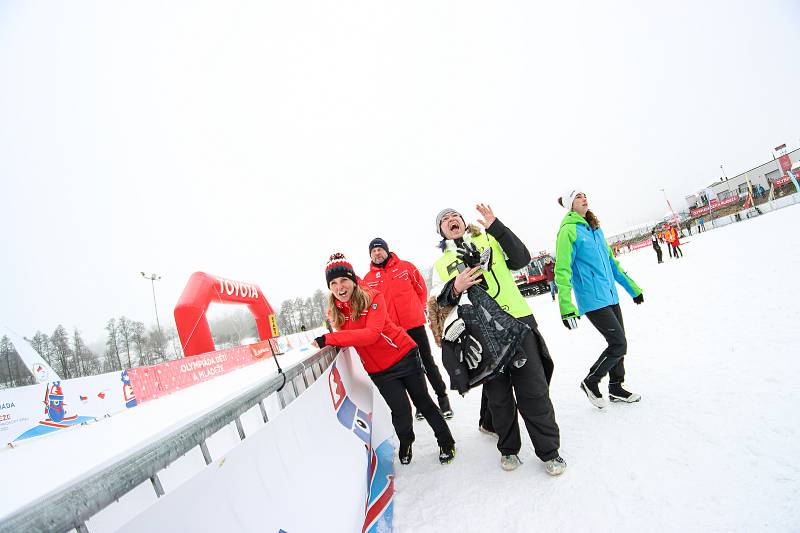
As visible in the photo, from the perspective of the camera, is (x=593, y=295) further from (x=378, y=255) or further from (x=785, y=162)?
(x=785, y=162)

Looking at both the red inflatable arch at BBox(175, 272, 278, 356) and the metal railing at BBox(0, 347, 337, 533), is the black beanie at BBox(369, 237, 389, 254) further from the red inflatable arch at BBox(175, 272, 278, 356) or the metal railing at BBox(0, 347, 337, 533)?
the red inflatable arch at BBox(175, 272, 278, 356)

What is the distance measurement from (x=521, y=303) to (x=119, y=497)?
2.49 metres

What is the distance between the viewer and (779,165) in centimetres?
5362

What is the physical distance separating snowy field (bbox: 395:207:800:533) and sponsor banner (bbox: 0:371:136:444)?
11.8 metres

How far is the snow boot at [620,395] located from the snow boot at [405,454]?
1.88 metres

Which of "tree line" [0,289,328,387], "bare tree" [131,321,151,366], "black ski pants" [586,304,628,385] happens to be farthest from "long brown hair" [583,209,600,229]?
"bare tree" [131,321,151,366]

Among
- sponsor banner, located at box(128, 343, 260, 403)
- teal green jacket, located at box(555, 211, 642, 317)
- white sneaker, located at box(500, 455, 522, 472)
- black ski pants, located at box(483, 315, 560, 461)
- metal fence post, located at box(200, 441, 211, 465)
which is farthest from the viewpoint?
sponsor banner, located at box(128, 343, 260, 403)

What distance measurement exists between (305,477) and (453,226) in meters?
1.93

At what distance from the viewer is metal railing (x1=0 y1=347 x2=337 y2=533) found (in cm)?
71

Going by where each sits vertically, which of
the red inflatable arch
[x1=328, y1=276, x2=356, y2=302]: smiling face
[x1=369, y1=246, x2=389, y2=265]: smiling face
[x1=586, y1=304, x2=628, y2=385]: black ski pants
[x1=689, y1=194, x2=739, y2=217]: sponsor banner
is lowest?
[x1=689, y1=194, x2=739, y2=217]: sponsor banner

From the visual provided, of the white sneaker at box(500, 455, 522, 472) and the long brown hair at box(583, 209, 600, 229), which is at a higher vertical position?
the long brown hair at box(583, 209, 600, 229)

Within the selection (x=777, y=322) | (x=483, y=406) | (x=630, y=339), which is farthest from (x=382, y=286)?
(x=777, y=322)

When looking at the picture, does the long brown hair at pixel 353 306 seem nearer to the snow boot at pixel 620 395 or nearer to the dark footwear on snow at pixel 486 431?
the dark footwear on snow at pixel 486 431

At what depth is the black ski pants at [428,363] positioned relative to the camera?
13.8ft
